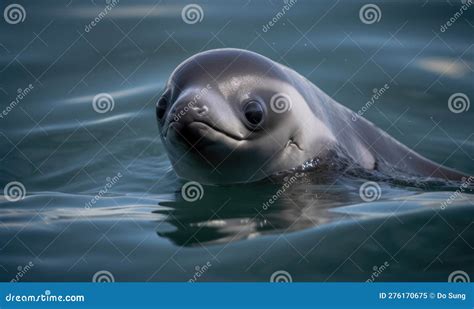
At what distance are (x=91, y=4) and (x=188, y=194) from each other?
735cm

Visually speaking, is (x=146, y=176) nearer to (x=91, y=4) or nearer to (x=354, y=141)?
(x=354, y=141)

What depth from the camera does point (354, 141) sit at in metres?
8.45

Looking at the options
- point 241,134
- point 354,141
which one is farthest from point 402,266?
point 354,141

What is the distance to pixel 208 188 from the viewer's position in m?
7.55

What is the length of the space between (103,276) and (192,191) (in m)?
1.92

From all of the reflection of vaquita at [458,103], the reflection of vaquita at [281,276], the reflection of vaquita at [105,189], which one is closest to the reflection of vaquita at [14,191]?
the reflection of vaquita at [105,189]

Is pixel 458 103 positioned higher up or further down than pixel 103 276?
higher up

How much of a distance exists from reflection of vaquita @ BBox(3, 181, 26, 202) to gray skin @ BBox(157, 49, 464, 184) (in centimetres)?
160

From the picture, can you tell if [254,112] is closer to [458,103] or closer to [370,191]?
[370,191]

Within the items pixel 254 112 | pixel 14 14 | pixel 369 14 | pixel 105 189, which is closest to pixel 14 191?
pixel 105 189

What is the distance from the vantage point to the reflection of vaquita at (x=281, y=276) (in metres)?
5.78

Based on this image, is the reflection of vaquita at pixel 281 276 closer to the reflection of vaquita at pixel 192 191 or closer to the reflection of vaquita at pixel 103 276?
the reflection of vaquita at pixel 103 276
